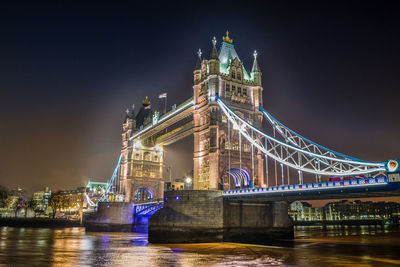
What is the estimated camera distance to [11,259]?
21.4 meters

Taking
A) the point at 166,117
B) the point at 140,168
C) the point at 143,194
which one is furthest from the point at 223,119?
the point at 143,194

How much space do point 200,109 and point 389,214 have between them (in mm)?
166352

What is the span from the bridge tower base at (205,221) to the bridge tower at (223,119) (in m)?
4.31

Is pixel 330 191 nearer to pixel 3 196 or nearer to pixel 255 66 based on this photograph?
pixel 255 66

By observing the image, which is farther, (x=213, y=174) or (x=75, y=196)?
(x=75, y=196)

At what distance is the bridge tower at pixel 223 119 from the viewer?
38.5 meters

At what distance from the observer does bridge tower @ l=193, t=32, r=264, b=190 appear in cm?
3853

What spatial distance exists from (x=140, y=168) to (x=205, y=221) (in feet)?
119

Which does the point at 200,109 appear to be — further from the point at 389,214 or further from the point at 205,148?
the point at 389,214

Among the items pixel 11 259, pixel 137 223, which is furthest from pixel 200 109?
pixel 11 259

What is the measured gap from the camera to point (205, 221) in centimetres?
3150

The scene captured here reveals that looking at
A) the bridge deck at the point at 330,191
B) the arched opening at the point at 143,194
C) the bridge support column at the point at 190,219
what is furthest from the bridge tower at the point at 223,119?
the arched opening at the point at 143,194

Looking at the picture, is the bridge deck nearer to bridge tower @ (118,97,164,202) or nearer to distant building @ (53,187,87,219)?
bridge tower @ (118,97,164,202)

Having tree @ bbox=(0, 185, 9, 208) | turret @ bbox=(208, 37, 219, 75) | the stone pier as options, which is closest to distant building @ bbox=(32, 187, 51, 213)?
tree @ bbox=(0, 185, 9, 208)
